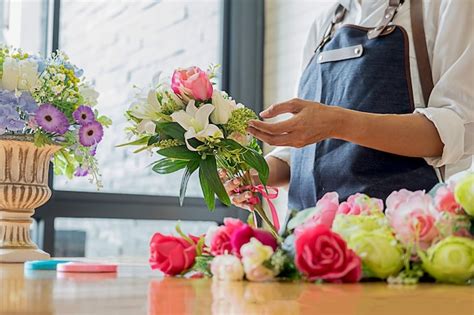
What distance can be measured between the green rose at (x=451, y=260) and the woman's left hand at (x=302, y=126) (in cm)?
65

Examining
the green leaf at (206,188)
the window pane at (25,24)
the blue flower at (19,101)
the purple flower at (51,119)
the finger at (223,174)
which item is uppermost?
the window pane at (25,24)

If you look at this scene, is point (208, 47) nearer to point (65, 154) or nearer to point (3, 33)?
point (3, 33)

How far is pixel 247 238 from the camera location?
898mm

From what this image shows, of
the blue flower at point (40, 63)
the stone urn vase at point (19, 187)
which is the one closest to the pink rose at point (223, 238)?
the stone urn vase at point (19, 187)

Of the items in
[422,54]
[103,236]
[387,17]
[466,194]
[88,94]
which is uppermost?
[387,17]

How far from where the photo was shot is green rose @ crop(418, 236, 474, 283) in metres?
0.82

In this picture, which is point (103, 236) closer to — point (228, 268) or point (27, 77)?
point (27, 77)

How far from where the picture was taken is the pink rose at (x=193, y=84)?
1266 mm

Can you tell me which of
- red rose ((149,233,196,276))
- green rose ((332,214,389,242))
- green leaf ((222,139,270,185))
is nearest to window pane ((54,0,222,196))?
green leaf ((222,139,270,185))

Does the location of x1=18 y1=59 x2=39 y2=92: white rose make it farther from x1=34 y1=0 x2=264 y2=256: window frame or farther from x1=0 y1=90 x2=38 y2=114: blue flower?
x1=34 y1=0 x2=264 y2=256: window frame

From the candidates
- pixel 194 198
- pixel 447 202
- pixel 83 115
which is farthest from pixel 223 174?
pixel 194 198

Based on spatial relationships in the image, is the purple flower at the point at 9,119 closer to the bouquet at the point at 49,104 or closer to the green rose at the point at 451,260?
the bouquet at the point at 49,104

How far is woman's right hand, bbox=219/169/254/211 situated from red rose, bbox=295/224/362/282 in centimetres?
67

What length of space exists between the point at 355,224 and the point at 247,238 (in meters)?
0.12
